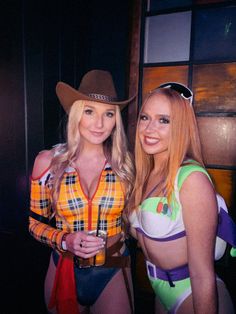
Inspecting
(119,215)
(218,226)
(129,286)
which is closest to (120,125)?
(119,215)

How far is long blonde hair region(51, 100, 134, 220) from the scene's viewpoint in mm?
1681

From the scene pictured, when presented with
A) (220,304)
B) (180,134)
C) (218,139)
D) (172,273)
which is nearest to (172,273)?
(172,273)

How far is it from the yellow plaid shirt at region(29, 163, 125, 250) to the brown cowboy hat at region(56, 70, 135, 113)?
0.52 meters

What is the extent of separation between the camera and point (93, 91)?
1.67 meters

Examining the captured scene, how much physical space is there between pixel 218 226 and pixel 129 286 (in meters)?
0.74

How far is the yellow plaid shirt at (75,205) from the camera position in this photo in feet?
5.21

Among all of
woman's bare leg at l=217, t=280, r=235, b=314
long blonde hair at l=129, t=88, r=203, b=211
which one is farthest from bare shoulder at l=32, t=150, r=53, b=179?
woman's bare leg at l=217, t=280, r=235, b=314

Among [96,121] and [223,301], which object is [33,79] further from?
[223,301]

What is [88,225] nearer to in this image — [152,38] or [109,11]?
[152,38]

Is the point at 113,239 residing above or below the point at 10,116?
below

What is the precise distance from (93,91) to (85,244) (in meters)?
1.00

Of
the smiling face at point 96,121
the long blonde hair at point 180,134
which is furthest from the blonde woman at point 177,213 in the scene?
the smiling face at point 96,121

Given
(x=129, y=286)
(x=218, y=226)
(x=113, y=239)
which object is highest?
(x=218, y=226)

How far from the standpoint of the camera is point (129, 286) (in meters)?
1.60
